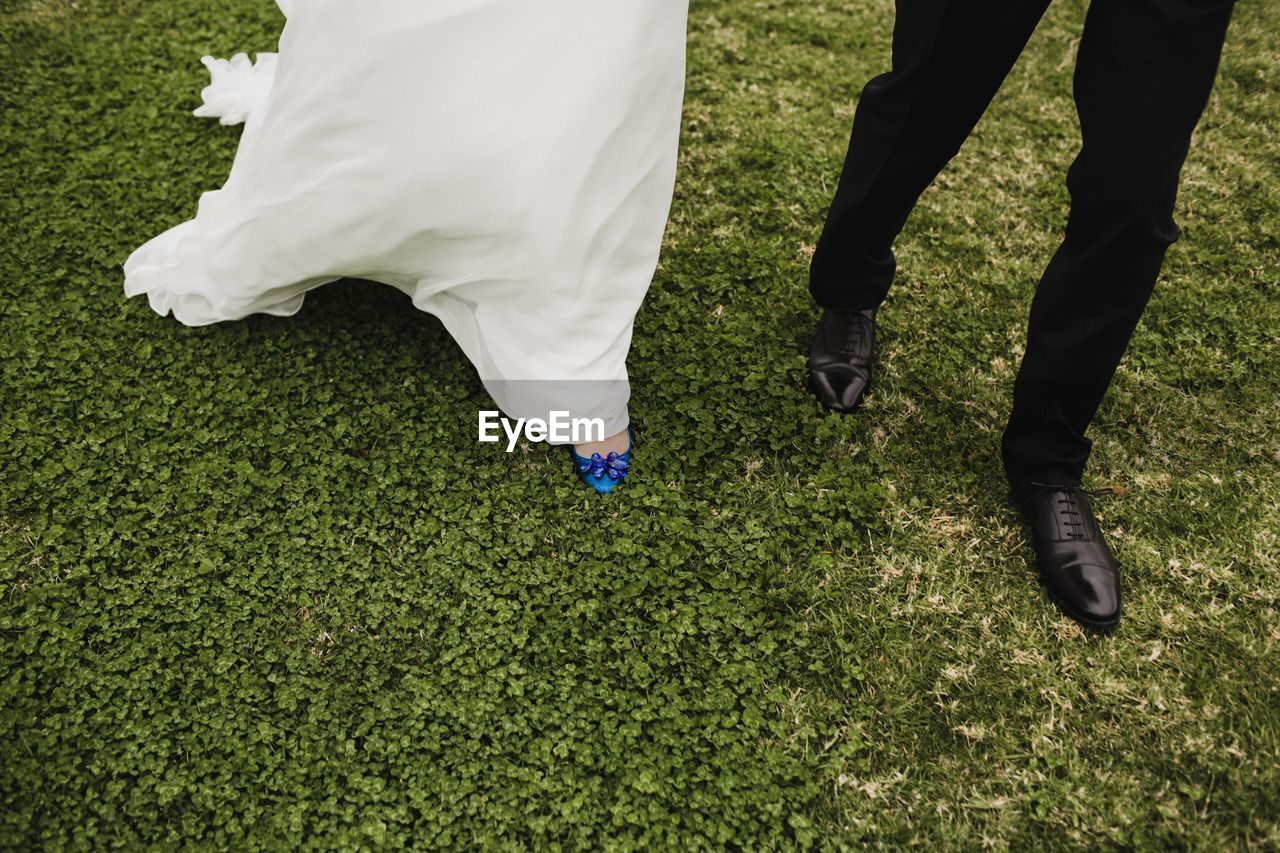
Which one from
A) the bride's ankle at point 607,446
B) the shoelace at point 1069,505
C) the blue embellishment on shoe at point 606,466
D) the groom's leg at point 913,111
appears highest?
the groom's leg at point 913,111

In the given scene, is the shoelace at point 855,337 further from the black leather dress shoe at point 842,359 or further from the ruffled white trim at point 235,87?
the ruffled white trim at point 235,87

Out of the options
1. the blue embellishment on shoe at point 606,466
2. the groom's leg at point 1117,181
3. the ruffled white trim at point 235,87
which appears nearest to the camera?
the groom's leg at point 1117,181

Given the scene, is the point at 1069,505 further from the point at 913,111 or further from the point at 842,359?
the point at 913,111

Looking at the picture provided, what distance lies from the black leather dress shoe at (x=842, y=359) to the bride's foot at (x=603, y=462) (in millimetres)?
783

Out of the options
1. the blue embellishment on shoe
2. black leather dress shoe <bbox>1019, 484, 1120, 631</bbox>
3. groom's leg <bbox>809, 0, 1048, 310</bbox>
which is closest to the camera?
groom's leg <bbox>809, 0, 1048, 310</bbox>

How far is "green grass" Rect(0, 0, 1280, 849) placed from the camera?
2.43 metres

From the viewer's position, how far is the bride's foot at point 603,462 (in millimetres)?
3068

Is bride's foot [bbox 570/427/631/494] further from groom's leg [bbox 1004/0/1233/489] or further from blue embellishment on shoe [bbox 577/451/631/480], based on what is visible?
groom's leg [bbox 1004/0/1233/489]

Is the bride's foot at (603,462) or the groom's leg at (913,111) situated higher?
the groom's leg at (913,111)

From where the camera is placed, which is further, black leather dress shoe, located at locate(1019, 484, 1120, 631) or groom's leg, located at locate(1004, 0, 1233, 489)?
black leather dress shoe, located at locate(1019, 484, 1120, 631)

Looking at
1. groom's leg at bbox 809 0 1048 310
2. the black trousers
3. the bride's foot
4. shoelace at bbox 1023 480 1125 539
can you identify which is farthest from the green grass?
groom's leg at bbox 809 0 1048 310

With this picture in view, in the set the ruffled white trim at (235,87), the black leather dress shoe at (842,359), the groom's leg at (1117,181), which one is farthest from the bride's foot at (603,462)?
the ruffled white trim at (235,87)

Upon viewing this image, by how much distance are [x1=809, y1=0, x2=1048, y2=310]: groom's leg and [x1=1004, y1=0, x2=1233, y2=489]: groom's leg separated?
0.28 metres

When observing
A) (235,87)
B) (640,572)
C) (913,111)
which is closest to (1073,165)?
(913,111)
